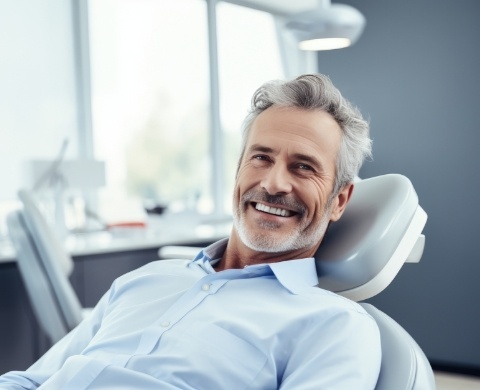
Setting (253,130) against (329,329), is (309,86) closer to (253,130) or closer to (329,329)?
(253,130)

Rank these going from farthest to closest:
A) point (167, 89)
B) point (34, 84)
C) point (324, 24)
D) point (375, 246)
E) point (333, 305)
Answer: point (167, 89)
point (34, 84)
point (324, 24)
point (375, 246)
point (333, 305)

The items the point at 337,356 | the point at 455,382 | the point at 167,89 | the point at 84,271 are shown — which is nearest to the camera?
the point at 337,356

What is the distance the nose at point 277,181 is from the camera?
1396 mm

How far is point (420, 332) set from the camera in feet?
12.6

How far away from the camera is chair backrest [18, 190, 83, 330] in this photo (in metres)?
2.31

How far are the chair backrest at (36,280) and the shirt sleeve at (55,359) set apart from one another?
818mm

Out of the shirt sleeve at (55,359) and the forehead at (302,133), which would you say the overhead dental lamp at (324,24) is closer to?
the forehead at (302,133)

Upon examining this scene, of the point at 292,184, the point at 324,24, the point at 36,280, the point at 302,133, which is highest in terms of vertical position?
the point at 324,24

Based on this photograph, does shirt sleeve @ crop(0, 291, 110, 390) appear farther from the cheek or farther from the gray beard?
the cheek

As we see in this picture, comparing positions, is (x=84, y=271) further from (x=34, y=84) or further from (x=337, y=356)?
(x=337, y=356)

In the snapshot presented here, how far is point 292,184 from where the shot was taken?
141cm

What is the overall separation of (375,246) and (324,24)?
159 centimetres

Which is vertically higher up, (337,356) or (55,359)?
(337,356)

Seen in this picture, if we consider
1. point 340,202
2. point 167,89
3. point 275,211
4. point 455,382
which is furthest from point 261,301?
point 167,89
